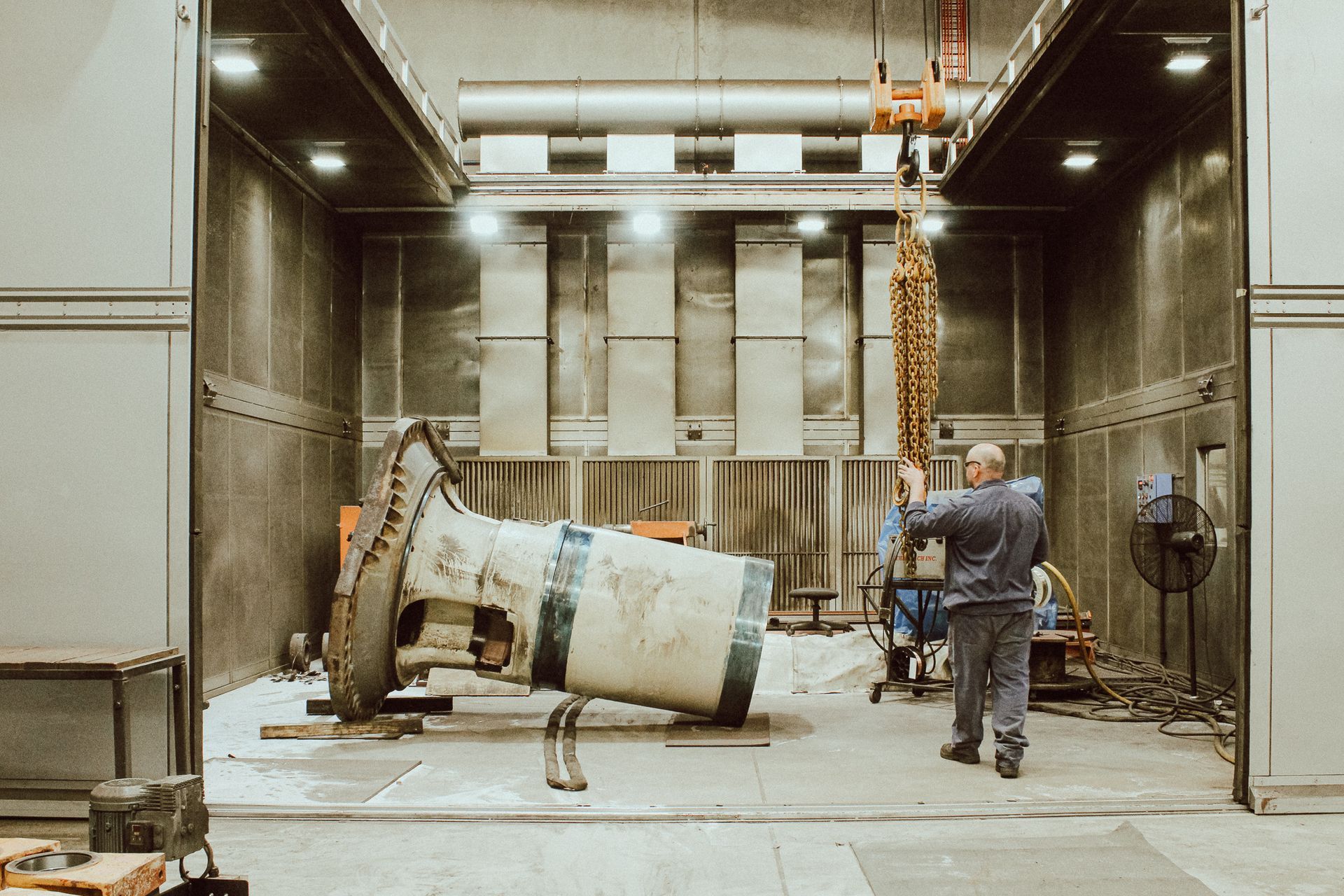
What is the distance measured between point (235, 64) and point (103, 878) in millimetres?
6475

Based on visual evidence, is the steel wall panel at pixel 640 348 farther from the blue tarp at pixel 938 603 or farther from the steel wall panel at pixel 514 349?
the blue tarp at pixel 938 603

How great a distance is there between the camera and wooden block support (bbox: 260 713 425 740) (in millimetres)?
5715

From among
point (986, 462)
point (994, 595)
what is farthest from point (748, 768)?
point (986, 462)

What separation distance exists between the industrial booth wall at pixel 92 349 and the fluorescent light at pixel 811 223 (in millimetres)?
7465

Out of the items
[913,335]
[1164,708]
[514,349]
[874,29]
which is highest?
[874,29]

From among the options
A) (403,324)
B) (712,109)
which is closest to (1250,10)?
(712,109)

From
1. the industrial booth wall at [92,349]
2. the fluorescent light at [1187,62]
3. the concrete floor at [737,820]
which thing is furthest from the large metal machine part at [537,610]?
the fluorescent light at [1187,62]

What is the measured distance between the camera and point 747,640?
5.36 metres

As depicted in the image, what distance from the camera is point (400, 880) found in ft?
11.2

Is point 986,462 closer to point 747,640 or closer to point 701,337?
point 747,640

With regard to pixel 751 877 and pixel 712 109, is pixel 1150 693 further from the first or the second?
pixel 712 109

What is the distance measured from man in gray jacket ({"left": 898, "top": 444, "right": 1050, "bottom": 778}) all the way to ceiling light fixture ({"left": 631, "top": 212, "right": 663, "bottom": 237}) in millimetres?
6289

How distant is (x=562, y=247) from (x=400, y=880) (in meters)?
8.85

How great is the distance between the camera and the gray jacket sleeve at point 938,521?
191 inches
